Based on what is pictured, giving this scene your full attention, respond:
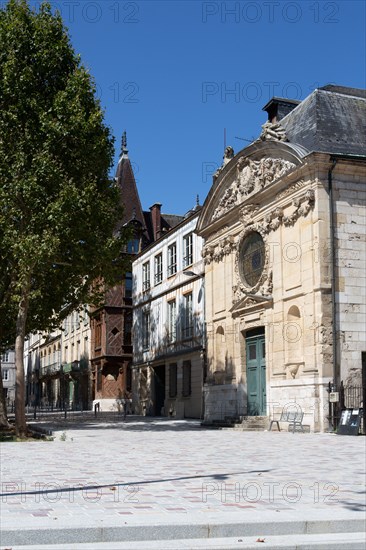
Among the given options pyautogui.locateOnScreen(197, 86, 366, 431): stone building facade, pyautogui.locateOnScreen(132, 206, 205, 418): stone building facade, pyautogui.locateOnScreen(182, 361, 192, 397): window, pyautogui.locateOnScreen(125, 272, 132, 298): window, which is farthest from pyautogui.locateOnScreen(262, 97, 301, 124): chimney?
pyautogui.locateOnScreen(125, 272, 132, 298): window

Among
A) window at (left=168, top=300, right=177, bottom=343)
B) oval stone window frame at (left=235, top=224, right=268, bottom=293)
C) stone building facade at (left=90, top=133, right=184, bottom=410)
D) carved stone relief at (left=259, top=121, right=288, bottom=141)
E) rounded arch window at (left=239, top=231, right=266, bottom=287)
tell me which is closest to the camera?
carved stone relief at (left=259, top=121, right=288, bottom=141)

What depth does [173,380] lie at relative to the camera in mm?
32906

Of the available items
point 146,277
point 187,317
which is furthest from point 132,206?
point 187,317

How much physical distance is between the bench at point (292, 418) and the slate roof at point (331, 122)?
25.3 ft

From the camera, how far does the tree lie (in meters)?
19.1

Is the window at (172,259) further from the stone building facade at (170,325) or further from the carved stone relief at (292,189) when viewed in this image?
the carved stone relief at (292,189)

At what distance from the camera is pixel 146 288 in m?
37.4

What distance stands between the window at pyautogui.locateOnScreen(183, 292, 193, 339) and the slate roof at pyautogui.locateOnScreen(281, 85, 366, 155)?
979 cm

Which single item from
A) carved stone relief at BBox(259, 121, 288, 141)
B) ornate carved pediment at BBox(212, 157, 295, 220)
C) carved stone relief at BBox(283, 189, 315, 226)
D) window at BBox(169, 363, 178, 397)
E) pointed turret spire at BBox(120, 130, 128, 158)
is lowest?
window at BBox(169, 363, 178, 397)

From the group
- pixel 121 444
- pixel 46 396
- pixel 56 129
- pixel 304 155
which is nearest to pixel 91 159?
pixel 56 129

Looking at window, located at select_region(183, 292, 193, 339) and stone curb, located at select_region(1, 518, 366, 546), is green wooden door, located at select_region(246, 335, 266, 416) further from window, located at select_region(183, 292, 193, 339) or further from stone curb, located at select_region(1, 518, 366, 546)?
stone curb, located at select_region(1, 518, 366, 546)

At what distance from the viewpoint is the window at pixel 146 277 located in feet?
122

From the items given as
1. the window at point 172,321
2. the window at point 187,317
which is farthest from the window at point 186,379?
the window at point 172,321

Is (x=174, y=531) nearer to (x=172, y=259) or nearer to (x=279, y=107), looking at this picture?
(x=279, y=107)
